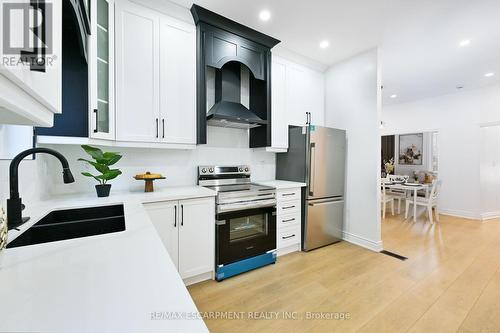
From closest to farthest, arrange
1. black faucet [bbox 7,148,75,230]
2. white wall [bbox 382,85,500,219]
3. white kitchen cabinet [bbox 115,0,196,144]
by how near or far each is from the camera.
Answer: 1. black faucet [bbox 7,148,75,230]
2. white kitchen cabinet [bbox 115,0,196,144]
3. white wall [bbox 382,85,500,219]

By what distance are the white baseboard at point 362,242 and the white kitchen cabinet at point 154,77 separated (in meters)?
2.70

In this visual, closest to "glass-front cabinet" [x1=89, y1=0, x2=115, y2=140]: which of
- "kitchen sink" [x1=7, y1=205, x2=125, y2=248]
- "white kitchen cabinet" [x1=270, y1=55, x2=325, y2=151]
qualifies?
"kitchen sink" [x1=7, y1=205, x2=125, y2=248]

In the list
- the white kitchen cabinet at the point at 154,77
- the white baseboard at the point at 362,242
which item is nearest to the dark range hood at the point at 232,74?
the white kitchen cabinet at the point at 154,77

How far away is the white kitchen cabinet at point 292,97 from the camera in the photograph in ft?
9.87

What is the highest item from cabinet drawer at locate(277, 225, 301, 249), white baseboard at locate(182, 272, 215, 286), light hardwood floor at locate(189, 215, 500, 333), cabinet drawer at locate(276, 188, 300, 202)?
cabinet drawer at locate(276, 188, 300, 202)

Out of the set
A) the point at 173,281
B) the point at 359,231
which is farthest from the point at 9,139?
the point at 359,231

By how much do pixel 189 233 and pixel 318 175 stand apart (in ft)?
6.14

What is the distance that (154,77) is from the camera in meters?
2.12

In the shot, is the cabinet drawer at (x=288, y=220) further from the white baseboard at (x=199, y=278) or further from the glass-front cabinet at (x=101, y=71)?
the glass-front cabinet at (x=101, y=71)

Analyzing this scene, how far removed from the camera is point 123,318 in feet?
1.46

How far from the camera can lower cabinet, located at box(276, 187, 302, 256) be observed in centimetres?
272

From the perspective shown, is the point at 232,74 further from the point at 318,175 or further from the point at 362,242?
the point at 362,242

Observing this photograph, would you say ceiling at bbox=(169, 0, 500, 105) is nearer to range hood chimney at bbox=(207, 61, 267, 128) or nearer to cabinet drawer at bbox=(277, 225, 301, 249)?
range hood chimney at bbox=(207, 61, 267, 128)

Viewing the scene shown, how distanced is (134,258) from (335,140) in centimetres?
299
